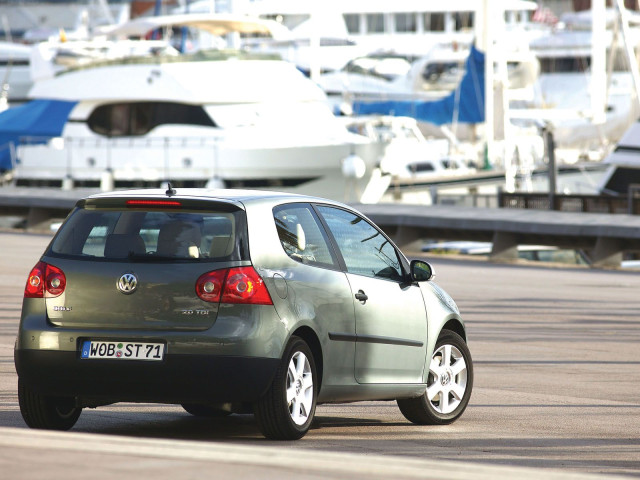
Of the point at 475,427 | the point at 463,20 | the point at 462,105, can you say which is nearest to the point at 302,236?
the point at 475,427

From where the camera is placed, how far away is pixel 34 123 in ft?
146

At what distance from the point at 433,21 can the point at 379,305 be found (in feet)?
262

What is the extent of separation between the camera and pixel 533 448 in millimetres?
8633

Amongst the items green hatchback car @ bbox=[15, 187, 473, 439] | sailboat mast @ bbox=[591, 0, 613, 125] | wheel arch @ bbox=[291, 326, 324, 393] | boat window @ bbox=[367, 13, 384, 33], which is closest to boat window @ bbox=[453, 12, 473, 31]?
boat window @ bbox=[367, 13, 384, 33]

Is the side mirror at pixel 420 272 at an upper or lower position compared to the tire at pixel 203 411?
upper

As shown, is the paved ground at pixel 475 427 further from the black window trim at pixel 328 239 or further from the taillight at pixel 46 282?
the black window trim at pixel 328 239

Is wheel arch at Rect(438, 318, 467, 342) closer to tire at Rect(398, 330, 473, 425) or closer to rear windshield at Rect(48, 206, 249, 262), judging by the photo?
tire at Rect(398, 330, 473, 425)

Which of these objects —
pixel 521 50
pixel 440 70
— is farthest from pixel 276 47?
pixel 521 50

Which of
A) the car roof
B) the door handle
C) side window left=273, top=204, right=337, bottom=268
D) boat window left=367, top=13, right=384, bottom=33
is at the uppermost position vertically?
boat window left=367, top=13, right=384, bottom=33

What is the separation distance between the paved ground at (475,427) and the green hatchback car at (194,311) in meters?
0.31

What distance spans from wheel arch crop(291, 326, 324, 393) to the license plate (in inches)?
33.0

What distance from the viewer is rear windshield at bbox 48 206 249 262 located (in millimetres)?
8336

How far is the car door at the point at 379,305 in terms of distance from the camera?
30.0ft

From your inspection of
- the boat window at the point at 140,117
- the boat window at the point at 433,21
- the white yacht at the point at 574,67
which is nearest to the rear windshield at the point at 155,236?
the boat window at the point at 140,117
